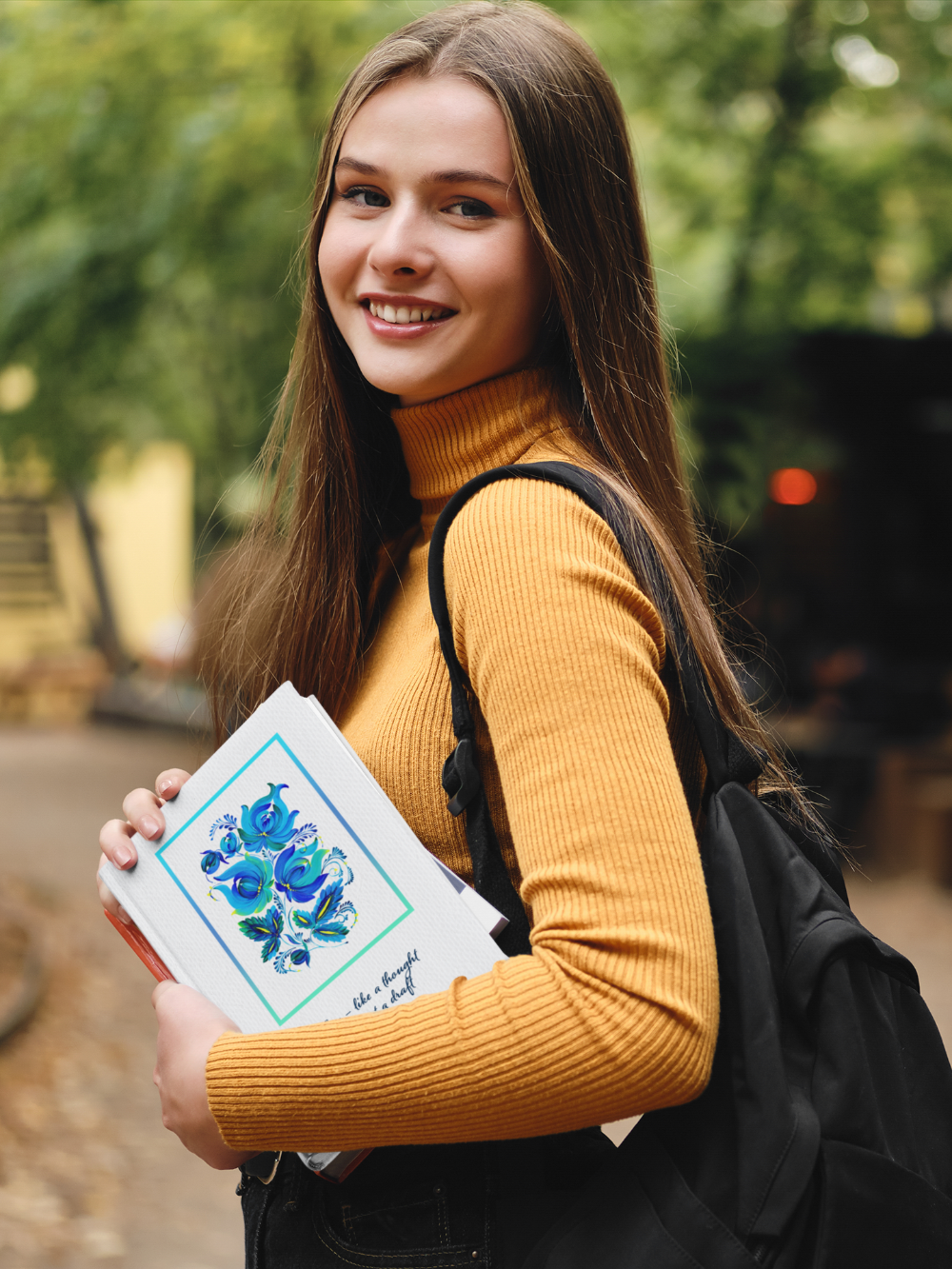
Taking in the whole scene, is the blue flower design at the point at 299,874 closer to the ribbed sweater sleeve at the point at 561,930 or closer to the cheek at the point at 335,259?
the ribbed sweater sleeve at the point at 561,930

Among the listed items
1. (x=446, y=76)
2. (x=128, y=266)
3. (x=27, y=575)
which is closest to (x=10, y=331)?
(x=128, y=266)

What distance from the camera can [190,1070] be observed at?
3.87 ft

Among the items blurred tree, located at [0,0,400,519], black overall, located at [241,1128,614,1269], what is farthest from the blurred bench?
black overall, located at [241,1128,614,1269]

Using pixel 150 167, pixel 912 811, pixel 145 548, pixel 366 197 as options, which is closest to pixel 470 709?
pixel 366 197

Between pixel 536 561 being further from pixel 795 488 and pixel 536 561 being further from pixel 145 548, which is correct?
pixel 145 548

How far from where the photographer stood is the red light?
12.1 meters

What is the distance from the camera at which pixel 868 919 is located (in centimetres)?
750

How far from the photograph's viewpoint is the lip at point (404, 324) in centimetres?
137

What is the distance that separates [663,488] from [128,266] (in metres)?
6.49

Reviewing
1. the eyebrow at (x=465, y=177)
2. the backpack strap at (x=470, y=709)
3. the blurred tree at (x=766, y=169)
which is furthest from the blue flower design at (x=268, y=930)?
the blurred tree at (x=766, y=169)

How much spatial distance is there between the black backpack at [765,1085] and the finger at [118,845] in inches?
16.3

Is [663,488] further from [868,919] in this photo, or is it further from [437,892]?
[868,919]

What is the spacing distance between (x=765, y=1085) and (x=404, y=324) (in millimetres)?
849

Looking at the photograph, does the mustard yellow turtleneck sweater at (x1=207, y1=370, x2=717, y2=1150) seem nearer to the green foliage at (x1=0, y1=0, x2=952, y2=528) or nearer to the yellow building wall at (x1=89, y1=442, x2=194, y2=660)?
the green foliage at (x1=0, y1=0, x2=952, y2=528)
